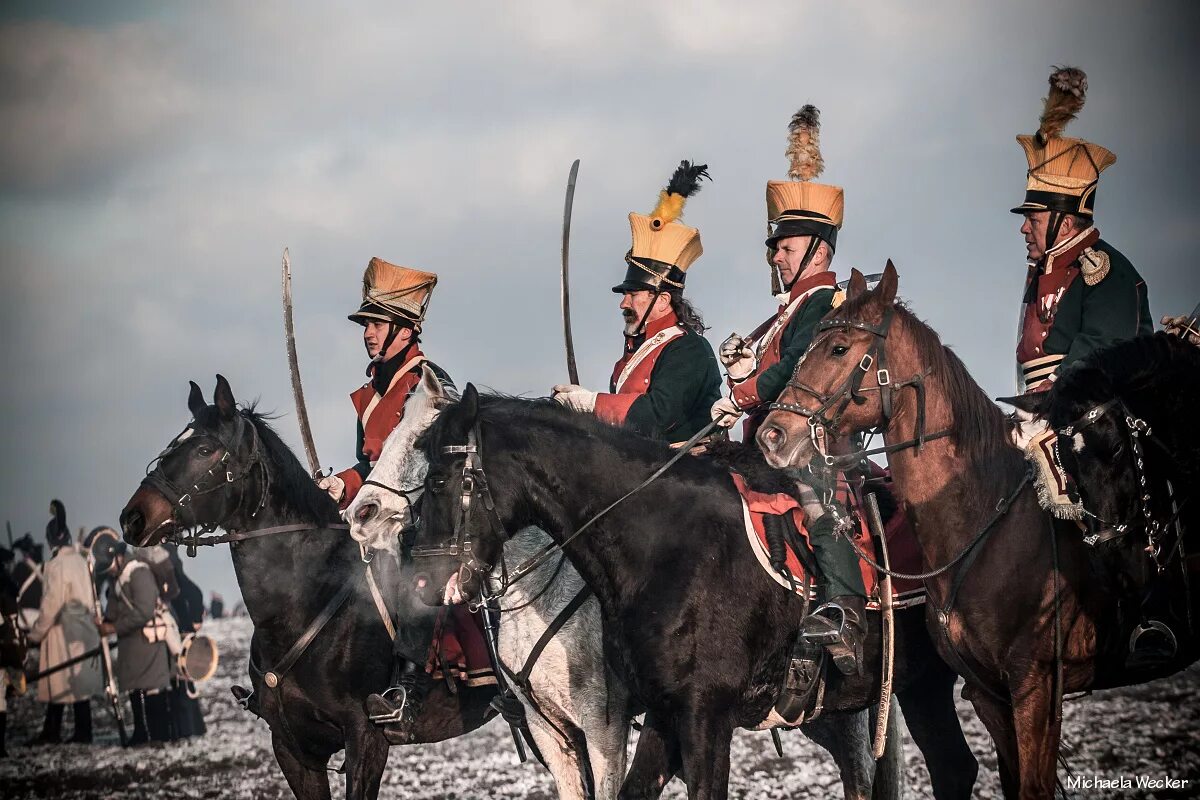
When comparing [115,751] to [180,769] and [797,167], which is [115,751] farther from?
[797,167]

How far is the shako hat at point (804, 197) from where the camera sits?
336 inches

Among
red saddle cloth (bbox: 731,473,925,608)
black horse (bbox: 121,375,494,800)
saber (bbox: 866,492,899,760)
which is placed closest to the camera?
red saddle cloth (bbox: 731,473,925,608)

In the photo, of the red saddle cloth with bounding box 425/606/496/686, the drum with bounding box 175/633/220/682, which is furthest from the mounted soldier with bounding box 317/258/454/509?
the drum with bounding box 175/633/220/682

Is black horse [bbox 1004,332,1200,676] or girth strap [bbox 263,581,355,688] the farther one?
girth strap [bbox 263,581,355,688]

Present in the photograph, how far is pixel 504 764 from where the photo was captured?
16875 millimetres

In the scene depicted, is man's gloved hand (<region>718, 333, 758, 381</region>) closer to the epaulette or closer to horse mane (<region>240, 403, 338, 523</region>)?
the epaulette

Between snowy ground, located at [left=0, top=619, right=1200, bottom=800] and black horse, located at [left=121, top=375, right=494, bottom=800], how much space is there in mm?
5502

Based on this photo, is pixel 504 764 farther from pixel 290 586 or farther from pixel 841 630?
pixel 841 630

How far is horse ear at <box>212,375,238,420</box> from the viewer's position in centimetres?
923

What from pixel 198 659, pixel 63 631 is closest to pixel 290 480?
pixel 198 659

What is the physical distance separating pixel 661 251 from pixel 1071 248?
9.39ft

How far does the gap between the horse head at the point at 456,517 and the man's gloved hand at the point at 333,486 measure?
2.46 metres

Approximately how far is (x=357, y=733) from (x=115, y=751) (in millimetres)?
12962

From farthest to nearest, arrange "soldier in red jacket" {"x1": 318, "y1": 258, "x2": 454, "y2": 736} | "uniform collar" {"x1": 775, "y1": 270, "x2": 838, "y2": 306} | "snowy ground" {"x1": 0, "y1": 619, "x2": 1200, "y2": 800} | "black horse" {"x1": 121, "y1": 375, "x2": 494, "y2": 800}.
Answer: "snowy ground" {"x1": 0, "y1": 619, "x2": 1200, "y2": 800}
"soldier in red jacket" {"x1": 318, "y1": 258, "x2": 454, "y2": 736}
"black horse" {"x1": 121, "y1": 375, "x2": 494, "y2": 800}
"uniform collar" {"x1": 775, "y1": 270, "x2": 838, "y2": 306}
